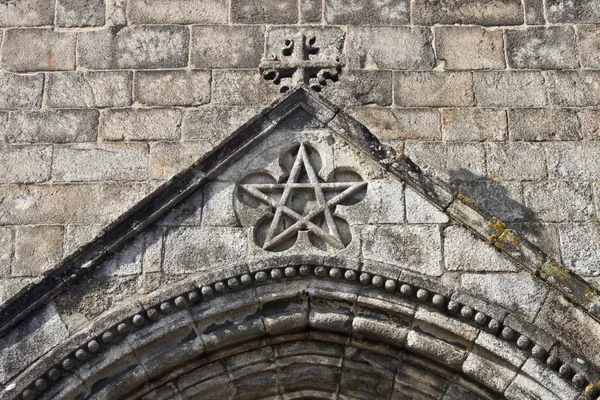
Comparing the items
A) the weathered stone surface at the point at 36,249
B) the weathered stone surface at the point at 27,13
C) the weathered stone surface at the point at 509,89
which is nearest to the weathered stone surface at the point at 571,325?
the weathered stone surface at the point at 509,89

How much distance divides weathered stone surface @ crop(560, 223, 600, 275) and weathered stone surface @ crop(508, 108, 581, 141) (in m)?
0.74

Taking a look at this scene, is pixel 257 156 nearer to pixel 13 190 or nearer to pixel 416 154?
pixel 416 154

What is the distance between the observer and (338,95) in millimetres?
8328

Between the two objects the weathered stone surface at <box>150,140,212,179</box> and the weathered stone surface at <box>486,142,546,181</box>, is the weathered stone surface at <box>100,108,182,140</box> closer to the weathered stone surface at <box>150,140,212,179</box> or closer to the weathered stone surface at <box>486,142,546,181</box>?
the weathered stone surface at <box>150,140,212,179</box>

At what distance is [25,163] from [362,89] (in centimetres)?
245

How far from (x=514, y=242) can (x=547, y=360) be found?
77cm

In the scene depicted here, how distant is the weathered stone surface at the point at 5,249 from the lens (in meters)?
7.66

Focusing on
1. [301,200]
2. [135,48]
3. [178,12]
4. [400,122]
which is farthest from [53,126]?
[400,122]

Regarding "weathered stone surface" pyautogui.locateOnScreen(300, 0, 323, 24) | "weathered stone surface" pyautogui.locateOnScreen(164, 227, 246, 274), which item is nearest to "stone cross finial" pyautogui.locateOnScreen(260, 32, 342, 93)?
"weathered stone surface" pyautogui.locateOnScreen(300, 0, 323, 24)

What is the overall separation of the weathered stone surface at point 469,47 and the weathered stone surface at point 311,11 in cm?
89

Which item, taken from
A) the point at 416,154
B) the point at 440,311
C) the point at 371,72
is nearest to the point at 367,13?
the point at 371,72

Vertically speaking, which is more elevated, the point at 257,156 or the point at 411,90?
the point at 411,90

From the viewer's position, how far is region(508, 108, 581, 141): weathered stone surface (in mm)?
8172

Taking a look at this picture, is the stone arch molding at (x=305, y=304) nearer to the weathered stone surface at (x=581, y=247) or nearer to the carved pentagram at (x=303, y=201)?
the carved pentagram at (x=303, y=201)
